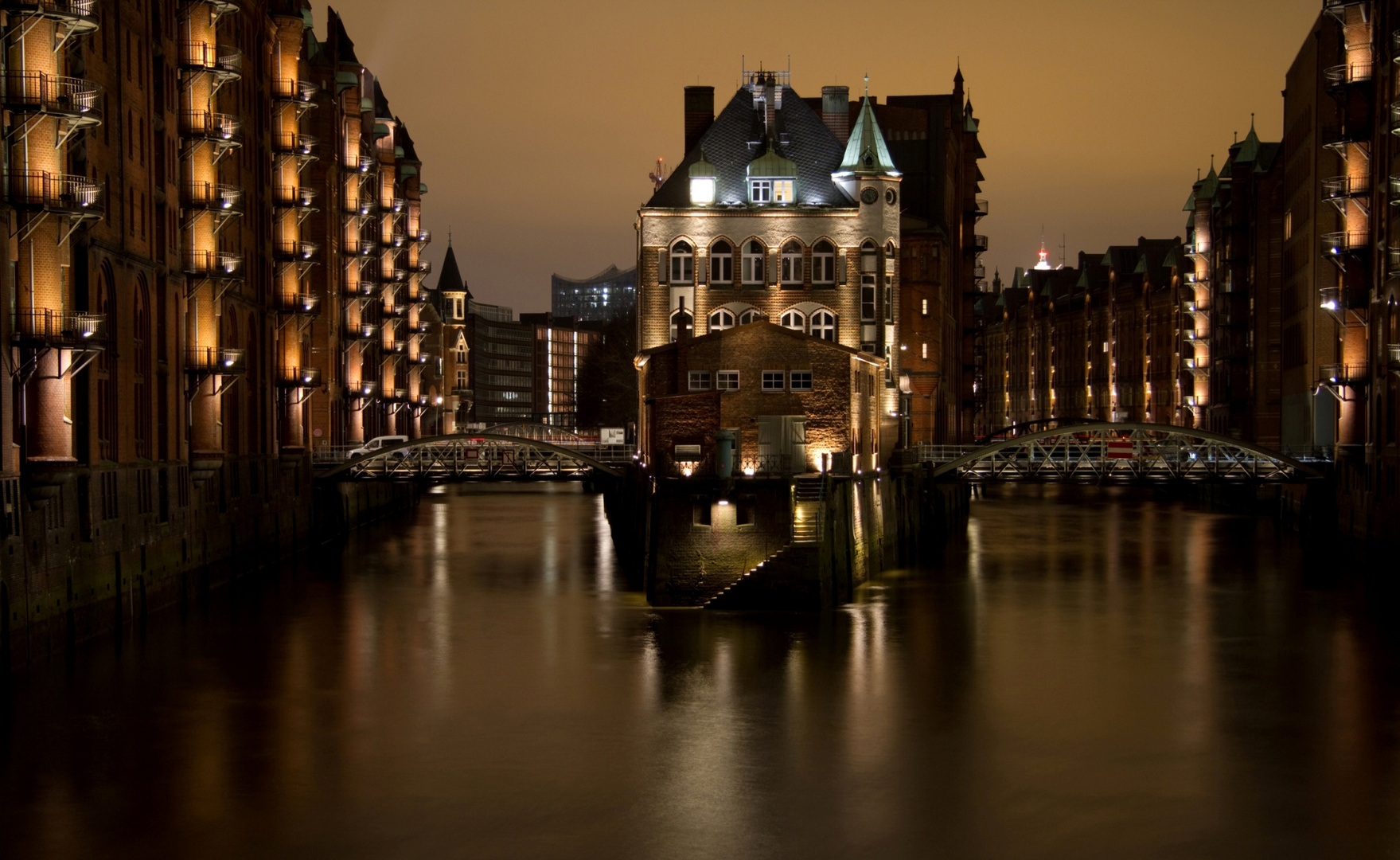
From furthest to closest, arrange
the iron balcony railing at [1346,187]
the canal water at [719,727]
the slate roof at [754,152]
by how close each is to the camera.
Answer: the slate roof at [754,152] → the iron balcony railing at [1346,187] → the canal water at [719,727]

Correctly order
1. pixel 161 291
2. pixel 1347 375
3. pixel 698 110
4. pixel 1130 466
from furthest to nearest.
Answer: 1. pixel 698 110
2. pixel 1130 466
3. pixel 1347 375
4. pixel 161 291

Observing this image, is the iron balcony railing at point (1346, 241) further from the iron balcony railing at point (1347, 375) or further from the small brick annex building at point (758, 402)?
the small brick annex building at point (758, 402)

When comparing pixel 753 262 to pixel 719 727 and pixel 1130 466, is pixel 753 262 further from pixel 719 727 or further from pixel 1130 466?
pixel 719 727

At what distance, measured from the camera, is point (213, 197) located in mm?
50406

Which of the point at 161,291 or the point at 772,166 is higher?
the point at 772,166

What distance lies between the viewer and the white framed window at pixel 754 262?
66438 mm

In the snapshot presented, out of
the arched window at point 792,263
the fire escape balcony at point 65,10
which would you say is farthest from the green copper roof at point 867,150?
the fire escape balcony at point 65,10

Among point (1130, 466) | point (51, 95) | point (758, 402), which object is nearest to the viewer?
point (51, 95)

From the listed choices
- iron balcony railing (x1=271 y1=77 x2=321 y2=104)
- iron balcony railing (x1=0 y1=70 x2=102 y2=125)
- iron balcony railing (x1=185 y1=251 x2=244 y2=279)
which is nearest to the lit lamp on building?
iron balcony railing (x1=271 y1=77 x2=321 y2=104)

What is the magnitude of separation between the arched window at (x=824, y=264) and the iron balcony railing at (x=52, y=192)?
34.7 meters

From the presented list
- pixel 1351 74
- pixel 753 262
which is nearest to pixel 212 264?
pixel 753 262

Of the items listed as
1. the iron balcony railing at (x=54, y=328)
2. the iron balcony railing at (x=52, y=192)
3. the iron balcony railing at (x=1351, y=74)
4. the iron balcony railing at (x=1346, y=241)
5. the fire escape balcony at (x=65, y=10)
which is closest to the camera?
the fire escape balcony at (x=65, y=10)

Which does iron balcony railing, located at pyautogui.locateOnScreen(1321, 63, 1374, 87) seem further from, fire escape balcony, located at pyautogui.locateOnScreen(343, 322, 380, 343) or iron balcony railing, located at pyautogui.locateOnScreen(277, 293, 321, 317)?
fire escape balcony, located at pyautogui.locateOnScreen(343, 322, 380, 343)

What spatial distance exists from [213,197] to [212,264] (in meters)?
2.05
